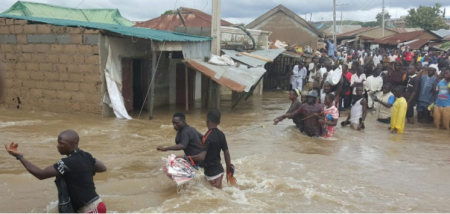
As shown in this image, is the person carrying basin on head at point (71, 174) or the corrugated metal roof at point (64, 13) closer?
the person carrying basin on head at point (71, 174)

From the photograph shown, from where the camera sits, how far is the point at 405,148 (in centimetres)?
859

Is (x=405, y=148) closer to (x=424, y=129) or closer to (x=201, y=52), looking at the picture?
(x=424, y=129)

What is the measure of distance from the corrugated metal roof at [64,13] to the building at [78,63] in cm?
547

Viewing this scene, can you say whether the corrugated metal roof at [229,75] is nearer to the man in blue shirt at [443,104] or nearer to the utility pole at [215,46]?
the utility pole at [215,46]

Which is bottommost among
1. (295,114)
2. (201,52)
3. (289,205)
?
(289,205)

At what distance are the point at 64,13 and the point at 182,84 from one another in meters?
8.04

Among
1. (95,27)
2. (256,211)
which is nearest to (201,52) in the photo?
(95,27)

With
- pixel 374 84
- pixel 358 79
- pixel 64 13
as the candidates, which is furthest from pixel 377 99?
pixel 64 13

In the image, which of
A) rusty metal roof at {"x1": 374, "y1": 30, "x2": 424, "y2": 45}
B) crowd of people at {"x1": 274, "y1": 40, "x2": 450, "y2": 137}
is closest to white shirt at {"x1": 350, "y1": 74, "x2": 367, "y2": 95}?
crowd of people at {"x1": 274, "y1": 40, "x2": 450, "y2": 137}

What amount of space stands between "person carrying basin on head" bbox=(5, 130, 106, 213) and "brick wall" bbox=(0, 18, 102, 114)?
7.50 metres

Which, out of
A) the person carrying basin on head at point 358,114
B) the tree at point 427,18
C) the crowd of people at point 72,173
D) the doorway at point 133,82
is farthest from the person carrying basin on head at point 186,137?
the tree at point 427,18

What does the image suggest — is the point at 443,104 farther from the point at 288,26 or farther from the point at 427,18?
the point at 427,18

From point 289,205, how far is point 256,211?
515 mm

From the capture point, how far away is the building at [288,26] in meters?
27.1
